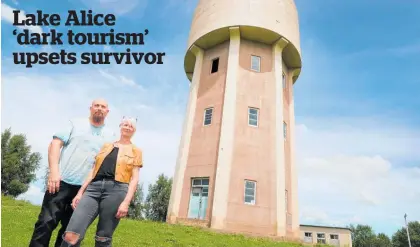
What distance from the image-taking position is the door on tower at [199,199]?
17.7 meters

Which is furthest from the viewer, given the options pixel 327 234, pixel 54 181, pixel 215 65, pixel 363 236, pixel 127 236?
pixel 363 236

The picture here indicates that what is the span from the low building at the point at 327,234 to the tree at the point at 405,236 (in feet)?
97.3

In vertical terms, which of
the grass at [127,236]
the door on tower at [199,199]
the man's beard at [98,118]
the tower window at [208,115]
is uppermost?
the tower window at [208,115]

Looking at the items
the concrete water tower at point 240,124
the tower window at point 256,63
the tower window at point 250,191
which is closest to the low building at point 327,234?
the concrete water tower at point 240,124

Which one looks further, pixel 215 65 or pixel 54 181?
pixel 215 65

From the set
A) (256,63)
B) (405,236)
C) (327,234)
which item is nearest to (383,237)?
(405,236)

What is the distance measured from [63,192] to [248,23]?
1691 cm

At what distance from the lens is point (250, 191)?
17.8 metres

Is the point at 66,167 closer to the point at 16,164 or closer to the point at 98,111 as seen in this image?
the point at 98,111

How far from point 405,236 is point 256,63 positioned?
67735mm

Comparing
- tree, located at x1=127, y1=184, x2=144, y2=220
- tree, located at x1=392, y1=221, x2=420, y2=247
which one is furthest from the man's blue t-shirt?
tree, located at x1=392, y1=221, x2=420, y2=247

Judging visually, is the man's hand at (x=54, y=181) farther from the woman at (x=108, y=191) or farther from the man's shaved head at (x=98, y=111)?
the man's shaved head at (x=98, y=111)

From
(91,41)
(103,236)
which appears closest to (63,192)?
(103,236)

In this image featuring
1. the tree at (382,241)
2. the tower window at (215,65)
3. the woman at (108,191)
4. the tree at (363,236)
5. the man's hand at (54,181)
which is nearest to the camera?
the woman at (108,191)
